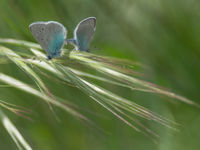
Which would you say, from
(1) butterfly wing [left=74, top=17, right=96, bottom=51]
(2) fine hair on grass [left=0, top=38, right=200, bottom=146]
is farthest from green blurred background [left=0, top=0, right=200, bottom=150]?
(2) fine hair on grass [left=0, top=38, right=200, bottom=146]

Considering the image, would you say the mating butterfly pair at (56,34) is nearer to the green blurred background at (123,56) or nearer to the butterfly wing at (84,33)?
the butterfly wing at (84,33)

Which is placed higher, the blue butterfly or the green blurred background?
the blue butterfly

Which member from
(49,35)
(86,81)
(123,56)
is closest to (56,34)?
(49,35)

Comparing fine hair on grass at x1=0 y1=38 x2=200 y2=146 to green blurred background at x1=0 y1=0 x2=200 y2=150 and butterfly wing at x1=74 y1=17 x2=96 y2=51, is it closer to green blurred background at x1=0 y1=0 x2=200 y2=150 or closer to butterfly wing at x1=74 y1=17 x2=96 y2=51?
butterfly wing at x1=74 y1=17 x2=96 y2=51

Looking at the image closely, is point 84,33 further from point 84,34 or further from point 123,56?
point 123,56

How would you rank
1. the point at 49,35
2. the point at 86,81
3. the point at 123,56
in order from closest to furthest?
the point at 86,81 < the point at 49,35 < the point at 123,56

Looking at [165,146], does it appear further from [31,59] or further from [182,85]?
[31,59]

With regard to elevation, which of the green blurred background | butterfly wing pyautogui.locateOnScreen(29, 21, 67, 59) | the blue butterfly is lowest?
the green blurred background

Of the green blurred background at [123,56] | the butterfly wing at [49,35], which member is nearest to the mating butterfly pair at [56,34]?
the butterfly wing at [49,35]
